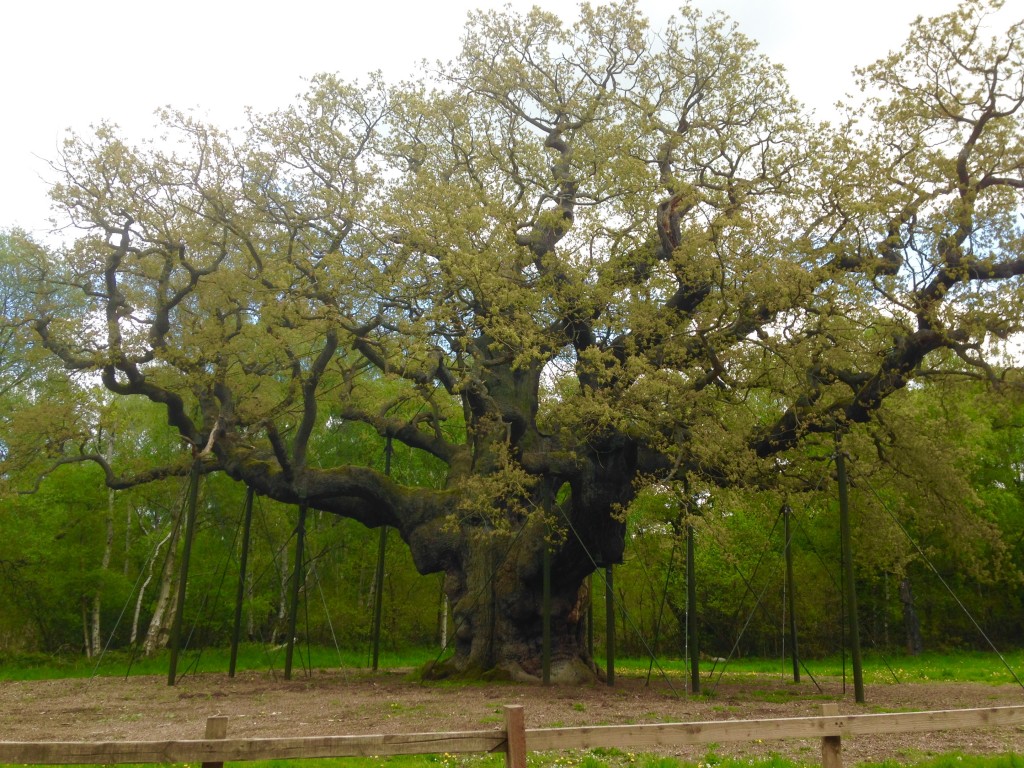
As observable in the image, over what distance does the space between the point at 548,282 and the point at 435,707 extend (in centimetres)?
740

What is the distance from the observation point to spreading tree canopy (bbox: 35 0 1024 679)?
12898mm

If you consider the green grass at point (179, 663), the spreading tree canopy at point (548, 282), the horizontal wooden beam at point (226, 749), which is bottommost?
the green grass at point (179, 663)

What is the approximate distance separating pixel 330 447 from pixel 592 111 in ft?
63.0

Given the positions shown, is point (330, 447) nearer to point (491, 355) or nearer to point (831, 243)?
point (491, 355)

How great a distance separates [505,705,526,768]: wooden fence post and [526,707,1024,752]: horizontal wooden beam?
0.08 metres

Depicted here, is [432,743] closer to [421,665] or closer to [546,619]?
[546,619]

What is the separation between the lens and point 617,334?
53.7ft

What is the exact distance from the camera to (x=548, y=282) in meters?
15.7

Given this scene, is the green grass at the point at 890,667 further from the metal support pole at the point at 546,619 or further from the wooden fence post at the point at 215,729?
the wooden fence post at the point at 215,729

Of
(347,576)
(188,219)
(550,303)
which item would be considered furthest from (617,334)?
(347,576)

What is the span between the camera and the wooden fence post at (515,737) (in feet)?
17.9

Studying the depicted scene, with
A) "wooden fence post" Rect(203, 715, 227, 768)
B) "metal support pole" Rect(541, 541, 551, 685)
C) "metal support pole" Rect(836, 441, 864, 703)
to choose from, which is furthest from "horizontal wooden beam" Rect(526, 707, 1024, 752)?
"metal support pole" Rect(541, 541, 551, 685)

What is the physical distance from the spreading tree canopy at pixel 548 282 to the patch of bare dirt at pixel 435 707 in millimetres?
3113

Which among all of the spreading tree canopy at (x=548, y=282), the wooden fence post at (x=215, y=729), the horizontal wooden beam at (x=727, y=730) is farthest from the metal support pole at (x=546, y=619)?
the wooden fence post at (x=215, y=729)
